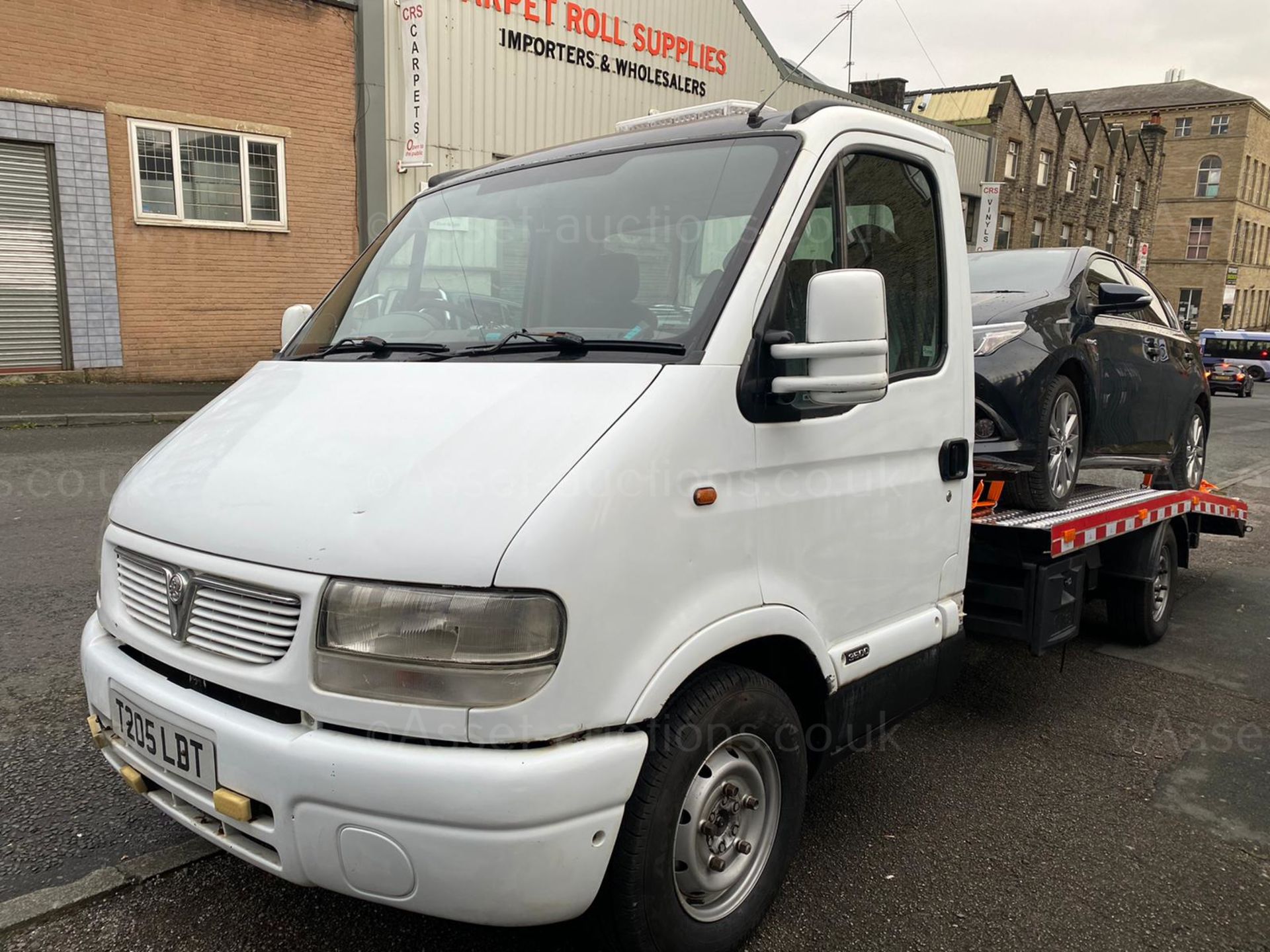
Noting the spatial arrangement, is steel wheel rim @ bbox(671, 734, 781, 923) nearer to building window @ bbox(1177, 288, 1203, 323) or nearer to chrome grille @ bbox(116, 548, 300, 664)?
chrome grille @ bbox(116, 548, 300, 664)

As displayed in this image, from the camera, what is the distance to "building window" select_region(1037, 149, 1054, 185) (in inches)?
1471

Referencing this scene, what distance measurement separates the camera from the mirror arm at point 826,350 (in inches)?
92.0

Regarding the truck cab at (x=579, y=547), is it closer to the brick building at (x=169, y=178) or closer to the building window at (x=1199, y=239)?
the brick building at (x=169, y=178)

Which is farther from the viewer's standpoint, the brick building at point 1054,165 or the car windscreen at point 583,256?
the brick building at point 1054,165

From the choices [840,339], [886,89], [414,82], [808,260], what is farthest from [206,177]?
[886,89]

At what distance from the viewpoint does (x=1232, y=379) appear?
32000 mm

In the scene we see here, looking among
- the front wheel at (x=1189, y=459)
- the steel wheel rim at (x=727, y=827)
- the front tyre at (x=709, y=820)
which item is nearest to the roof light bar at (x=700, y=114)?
the front tyre at (x=709, y=820)

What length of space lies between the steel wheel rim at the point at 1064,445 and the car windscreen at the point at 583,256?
2.64m

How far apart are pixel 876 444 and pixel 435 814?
5.49 feet

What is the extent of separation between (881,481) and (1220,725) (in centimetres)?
271

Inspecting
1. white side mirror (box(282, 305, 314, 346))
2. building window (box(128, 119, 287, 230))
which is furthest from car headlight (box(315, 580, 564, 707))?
building window (box(128, 119, 287, 230))

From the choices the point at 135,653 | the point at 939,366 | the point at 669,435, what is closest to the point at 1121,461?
the point at 939,366

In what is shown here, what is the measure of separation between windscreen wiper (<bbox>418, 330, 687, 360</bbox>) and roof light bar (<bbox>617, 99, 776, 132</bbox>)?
3.17ft

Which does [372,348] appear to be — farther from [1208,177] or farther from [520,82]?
[1208,177]
